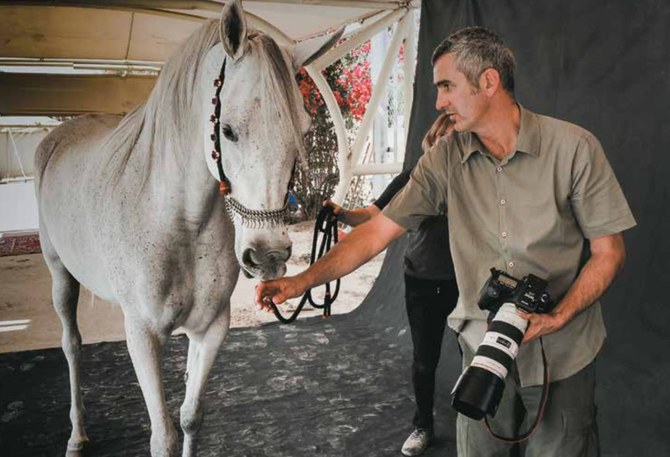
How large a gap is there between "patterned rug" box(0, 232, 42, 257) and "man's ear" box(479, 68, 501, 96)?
20.6ft

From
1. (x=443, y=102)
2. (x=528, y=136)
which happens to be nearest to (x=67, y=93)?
(x=443, y=102)

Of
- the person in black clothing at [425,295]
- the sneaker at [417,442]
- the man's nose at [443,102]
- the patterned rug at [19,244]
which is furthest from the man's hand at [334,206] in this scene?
the patterned rug at [19,244]

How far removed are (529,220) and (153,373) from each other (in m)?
1.20

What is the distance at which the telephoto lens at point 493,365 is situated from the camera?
1.06 metres

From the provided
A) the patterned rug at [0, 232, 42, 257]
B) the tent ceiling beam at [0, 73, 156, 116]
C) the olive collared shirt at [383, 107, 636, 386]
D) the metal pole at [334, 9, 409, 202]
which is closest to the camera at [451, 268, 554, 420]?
the olive collared shirt at [383, 107, 636, 386]

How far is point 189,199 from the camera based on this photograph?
1501 millimetres

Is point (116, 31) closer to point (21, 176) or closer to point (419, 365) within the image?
point (419, 365)

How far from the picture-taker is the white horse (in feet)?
3.83

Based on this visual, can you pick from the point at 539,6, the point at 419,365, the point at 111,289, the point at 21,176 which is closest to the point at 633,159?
the point at 539,6

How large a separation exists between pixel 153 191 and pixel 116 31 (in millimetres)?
2611

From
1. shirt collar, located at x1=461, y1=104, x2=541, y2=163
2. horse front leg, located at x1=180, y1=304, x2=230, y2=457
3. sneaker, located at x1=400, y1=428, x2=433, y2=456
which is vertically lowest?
sneaker, located at x1=400, y1=428, x2=433, y2=456

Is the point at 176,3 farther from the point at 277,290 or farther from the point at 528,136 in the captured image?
the point at 528,136

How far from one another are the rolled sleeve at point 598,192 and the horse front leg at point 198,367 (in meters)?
1.14

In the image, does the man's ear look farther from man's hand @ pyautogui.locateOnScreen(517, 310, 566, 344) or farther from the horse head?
man's hand @ pyautogui.locateOnScreen(517, 310, 566, 344)
